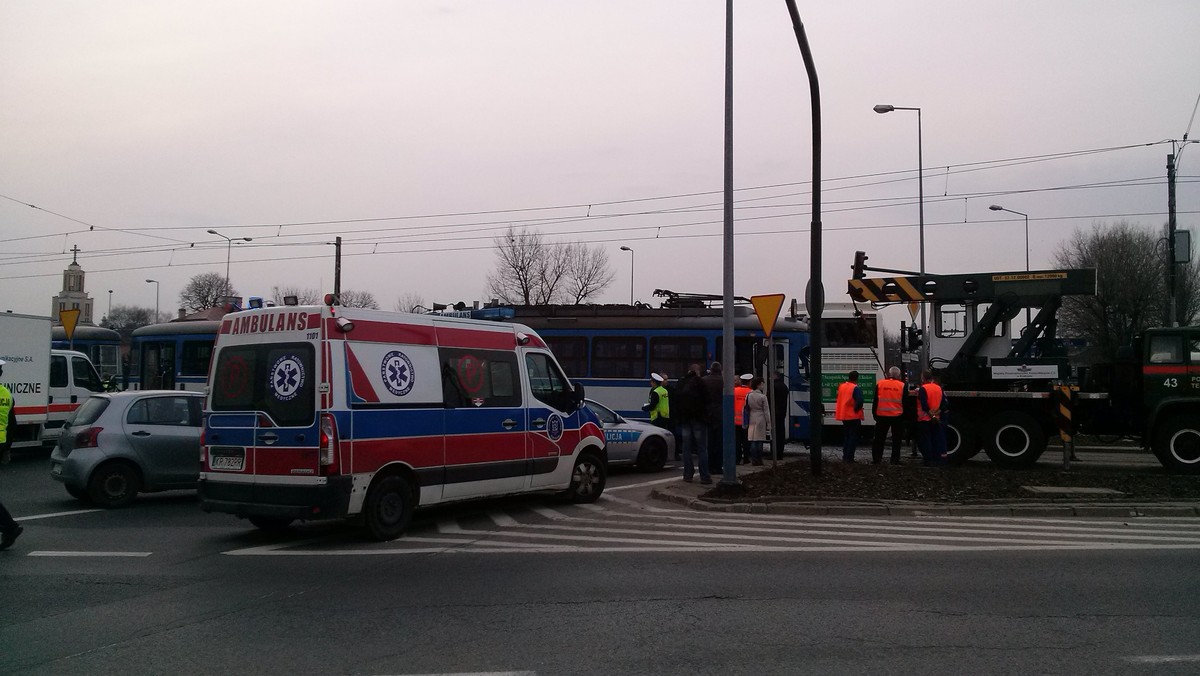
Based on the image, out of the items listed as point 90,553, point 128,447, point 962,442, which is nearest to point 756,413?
point 962,442

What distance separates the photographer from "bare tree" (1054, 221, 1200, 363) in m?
38.9

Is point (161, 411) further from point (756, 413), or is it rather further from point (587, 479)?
point (756, 413)

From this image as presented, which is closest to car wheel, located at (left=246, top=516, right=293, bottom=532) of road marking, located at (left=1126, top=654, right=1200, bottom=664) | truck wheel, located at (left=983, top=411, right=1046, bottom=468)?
road marking, located at (left=1126, top=654, right=1200, bottom=664)

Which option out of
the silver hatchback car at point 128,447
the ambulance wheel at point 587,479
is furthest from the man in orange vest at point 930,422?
the silver hatchback car at point 128,447

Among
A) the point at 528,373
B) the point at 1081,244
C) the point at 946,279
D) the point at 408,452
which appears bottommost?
the point at 408,452

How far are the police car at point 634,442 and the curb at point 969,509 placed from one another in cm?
446

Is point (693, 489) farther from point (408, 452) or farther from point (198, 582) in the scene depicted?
point (198, 582)

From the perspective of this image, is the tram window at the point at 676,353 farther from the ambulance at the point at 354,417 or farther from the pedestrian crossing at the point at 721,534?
the ambulance at the point at 354,417

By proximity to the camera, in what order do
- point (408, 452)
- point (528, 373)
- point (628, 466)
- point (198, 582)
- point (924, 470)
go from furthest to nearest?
point (628, 466), point (924, 470), point (528, 373), point (408, 452), point (198, 582)

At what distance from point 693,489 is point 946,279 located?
24.3 ft

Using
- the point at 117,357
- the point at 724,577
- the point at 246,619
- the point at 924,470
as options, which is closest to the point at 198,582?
the point at 246,619

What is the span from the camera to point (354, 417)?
29.9ft

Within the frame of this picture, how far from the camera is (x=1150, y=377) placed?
615 inches

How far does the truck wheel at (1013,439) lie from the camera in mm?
16188
